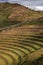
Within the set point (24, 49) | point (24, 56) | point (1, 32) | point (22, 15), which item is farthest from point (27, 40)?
point (22, 15)

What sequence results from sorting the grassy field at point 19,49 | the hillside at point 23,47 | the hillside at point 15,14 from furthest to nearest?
the hillside at point 15,14 → the grassy field at point 19,49 → the hillside at point 23,47

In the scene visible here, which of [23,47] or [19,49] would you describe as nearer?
[19,49]

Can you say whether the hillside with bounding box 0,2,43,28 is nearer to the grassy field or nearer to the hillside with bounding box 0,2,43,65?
the hillside with bounding box 0,2,43,65

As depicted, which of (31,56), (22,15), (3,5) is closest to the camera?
(31,56)

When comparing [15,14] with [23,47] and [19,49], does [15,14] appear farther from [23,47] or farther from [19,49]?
[19,49]

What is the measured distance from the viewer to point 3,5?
41312mm

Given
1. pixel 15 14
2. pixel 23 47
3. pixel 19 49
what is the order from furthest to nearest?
1. pixel 15 14
2. pixel 23 47
3. pixel 19 49

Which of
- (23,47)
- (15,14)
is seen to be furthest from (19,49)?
(15,14)

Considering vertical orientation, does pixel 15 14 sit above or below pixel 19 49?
above

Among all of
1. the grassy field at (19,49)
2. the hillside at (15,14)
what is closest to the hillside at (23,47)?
the grassy field at (19,49)

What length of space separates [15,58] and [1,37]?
7.98 metres

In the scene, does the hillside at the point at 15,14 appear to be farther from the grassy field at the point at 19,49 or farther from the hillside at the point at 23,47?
the grassy field at the point at 19,49

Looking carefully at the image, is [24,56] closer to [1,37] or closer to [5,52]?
[5,52]


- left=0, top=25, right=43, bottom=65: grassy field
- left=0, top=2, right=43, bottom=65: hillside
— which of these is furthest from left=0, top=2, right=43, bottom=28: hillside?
left=0, top=25, right=43, bottom=65: grassy field
